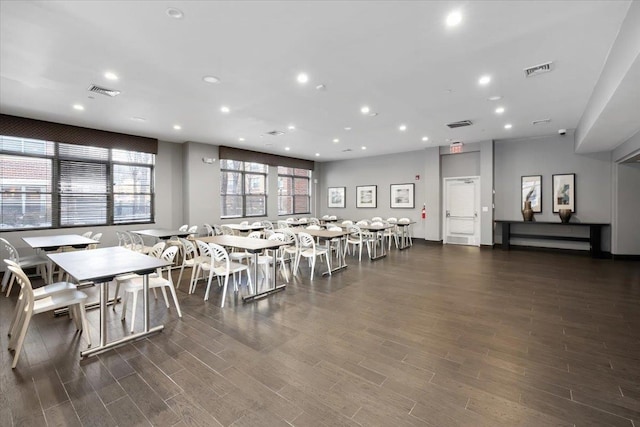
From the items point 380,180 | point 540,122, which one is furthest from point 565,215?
point 380,180

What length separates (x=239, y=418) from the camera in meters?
1.94

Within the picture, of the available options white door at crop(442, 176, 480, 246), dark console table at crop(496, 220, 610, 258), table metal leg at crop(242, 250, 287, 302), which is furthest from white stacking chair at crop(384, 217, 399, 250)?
table metal leg at crop(242, 250, 287, 302)

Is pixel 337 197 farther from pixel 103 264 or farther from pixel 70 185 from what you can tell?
pixel 103 264

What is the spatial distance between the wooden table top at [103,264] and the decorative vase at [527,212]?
8.95 meters

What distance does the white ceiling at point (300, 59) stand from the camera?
2.74 meters

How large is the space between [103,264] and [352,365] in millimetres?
2770

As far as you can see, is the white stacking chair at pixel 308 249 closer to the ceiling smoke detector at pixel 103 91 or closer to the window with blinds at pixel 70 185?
the ceiling smoke detector at pixel 103 91

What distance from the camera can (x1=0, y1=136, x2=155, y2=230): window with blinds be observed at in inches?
234

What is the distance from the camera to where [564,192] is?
7.88 m

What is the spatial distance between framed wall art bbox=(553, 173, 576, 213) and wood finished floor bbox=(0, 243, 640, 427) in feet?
13.7

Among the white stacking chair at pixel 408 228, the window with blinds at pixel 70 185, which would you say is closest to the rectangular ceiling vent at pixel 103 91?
the window with blinds at pixel 70 185

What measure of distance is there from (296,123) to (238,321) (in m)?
4.55

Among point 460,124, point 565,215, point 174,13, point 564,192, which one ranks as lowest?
point 565,215

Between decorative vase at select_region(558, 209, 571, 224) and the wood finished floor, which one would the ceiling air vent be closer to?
decorative vase at select_region(558, 209, 571, 224)
